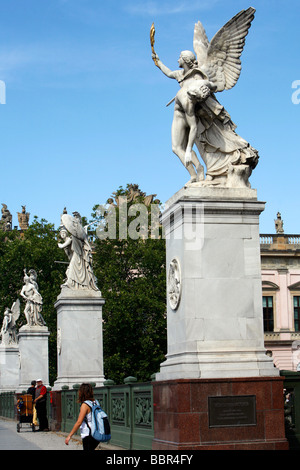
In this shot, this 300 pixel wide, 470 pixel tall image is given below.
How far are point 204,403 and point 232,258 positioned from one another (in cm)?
219

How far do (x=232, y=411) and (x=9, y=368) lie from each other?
30543 mm

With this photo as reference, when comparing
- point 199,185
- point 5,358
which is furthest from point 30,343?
point 199,185

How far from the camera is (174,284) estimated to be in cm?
1227

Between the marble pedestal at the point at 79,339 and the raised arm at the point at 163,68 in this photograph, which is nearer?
the raised arm at the point at 163,68

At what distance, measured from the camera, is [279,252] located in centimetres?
6644

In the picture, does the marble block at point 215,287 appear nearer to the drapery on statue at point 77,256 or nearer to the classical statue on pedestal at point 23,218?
the drapery on statue at point 77,256

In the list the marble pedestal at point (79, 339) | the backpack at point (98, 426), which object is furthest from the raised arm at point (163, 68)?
the marble pedestal at point (79, 339)

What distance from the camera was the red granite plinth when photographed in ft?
36.4

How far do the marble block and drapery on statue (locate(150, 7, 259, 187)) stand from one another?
49 centimetres

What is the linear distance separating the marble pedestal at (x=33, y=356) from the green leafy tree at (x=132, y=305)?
16220 millimetres

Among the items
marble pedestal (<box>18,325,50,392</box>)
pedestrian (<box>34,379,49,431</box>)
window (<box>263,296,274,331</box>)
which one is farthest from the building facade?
pedestrian (<box>34,379,49,431</box>)

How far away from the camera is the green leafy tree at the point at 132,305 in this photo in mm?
48375

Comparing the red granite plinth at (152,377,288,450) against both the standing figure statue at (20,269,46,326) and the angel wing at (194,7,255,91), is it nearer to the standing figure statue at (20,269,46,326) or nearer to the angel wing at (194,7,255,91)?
the angel wing at (194,7,255,91)

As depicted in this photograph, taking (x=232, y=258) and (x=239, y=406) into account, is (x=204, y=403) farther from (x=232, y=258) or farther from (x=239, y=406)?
(x=232, y=258)
